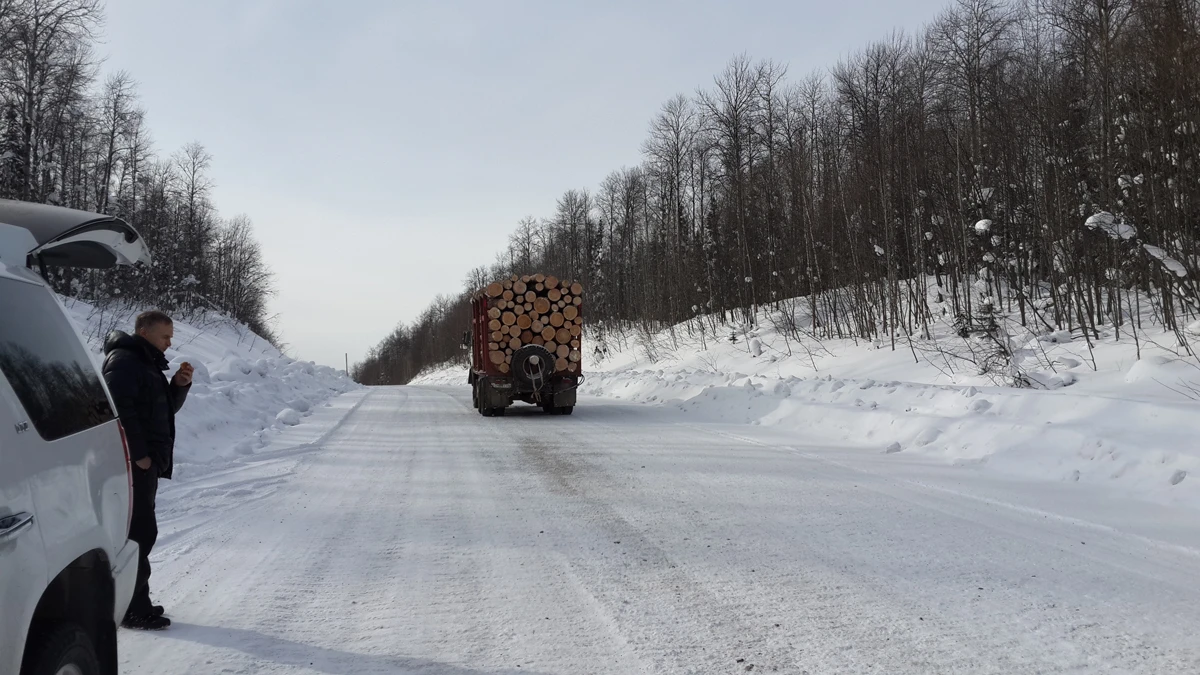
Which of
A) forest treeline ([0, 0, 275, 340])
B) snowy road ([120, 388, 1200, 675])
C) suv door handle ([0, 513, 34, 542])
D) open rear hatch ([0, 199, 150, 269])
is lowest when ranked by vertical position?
snowy road ([120, 388, 1200, 675])

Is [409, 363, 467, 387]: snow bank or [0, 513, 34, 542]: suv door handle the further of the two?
[409, 363, 467, 387]: snow bank

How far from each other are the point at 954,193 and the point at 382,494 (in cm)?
2102

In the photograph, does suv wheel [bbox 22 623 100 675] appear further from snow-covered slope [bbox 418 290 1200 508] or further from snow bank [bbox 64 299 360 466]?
snow-covered slope [bbox 418 290 1200 508]

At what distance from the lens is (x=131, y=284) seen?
3089cm

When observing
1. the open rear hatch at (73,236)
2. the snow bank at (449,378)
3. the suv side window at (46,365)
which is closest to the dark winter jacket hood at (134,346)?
the open rear hatch at (73,236)

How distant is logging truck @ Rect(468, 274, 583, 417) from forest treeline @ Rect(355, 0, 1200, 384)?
27.4 ft

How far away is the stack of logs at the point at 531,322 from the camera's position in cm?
1694

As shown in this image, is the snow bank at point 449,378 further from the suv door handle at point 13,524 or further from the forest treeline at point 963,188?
the suv door handle at point 13,524

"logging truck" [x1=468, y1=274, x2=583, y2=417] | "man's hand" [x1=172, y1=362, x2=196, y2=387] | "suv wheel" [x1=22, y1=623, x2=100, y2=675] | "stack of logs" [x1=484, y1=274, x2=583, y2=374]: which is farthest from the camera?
"stack of logs" [x1=484, y1=274, x2=583, y2=374]

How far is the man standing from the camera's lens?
4238mm

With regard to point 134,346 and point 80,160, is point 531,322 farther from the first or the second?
point 80,160

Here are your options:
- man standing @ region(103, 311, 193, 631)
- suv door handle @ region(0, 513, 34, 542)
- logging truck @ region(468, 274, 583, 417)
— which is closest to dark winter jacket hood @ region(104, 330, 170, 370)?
man standing @ region(103, 311, 193, 631)

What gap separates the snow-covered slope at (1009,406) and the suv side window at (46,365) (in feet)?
25.5

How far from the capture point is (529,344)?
671 inches
